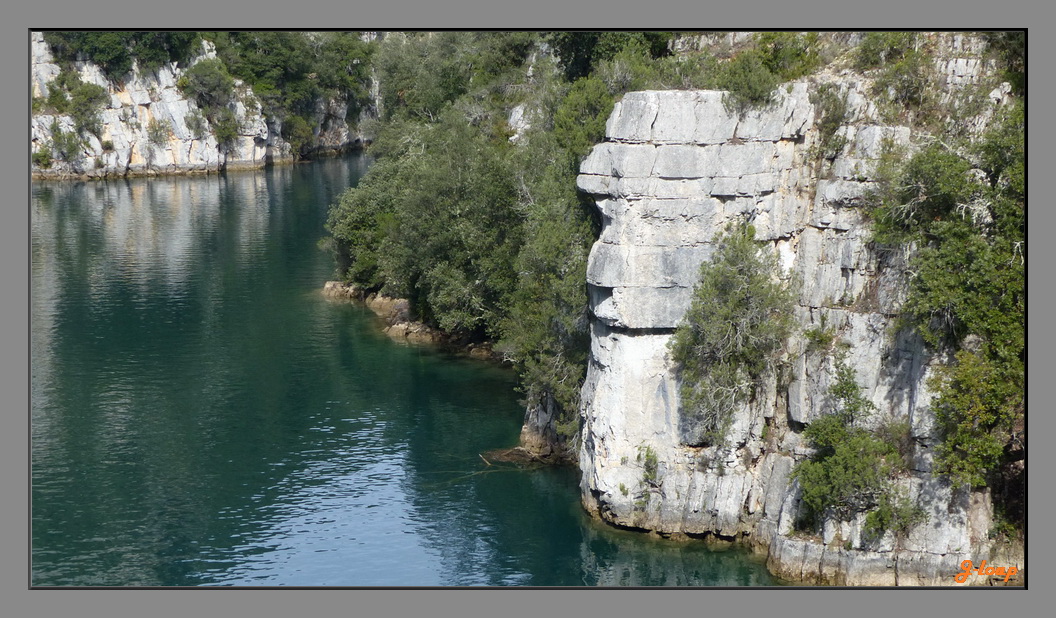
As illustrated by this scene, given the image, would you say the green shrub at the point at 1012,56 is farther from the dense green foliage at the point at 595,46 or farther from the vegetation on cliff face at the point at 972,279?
the dense green foliage at the point at 595,46

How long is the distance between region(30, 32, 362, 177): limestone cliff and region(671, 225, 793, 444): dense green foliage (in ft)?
338

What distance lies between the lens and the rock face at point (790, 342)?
104 ft

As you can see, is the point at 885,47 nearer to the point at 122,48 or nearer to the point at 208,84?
the point at 122,48

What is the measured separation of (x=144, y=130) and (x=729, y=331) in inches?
4248

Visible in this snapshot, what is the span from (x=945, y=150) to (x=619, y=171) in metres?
8.42

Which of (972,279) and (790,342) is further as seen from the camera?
(790,342)

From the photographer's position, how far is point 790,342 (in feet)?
112

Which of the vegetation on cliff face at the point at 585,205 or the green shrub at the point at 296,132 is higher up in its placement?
the green shrub at the point at 296,132

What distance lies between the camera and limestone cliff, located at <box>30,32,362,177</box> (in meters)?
125

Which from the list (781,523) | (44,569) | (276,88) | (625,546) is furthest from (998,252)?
(276,88)

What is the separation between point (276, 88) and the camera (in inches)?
5517

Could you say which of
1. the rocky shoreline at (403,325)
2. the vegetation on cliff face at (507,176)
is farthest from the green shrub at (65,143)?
the rocky shoreline at (403,325)
